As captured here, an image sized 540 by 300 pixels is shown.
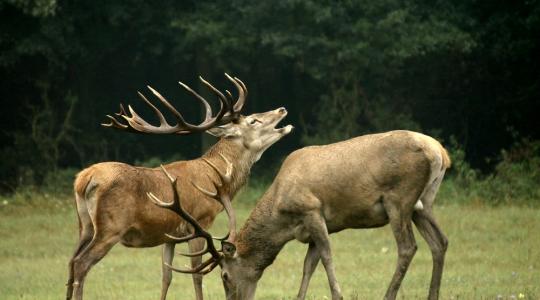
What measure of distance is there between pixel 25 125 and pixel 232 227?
14.4m

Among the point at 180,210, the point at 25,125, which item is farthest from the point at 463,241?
the point at 25,125

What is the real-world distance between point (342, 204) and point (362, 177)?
280mm

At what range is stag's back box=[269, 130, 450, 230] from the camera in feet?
29.5

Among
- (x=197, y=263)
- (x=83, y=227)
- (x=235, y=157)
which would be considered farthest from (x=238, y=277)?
(x=235, y=157)

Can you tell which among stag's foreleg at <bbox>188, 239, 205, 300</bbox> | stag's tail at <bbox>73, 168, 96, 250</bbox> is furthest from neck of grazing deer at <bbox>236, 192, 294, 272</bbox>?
stag's tail at <bbox>73, 168, 96, 250</bbox>

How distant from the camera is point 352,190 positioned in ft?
30.0

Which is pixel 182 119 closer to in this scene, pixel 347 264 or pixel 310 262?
pixel 310 262

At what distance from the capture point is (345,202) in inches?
361

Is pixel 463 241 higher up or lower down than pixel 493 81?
lower down

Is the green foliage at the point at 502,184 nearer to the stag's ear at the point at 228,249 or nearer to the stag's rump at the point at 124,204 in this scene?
the stag's rump at the point at 124,204

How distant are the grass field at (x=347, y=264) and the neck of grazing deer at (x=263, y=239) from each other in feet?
3.93

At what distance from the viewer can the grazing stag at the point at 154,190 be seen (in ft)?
30.8

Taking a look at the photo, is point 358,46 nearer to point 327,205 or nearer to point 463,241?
point 463,241

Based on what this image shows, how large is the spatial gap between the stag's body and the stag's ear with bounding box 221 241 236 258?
7 cm
